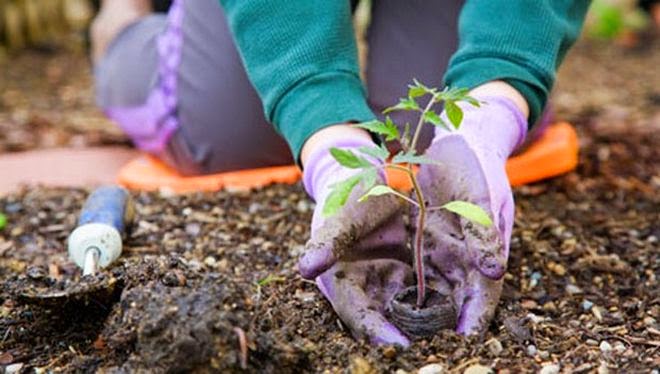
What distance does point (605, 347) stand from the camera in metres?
1.15

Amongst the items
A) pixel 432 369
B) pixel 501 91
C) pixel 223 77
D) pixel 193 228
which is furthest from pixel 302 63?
pixel 223 77

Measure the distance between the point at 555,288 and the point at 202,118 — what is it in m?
0.87

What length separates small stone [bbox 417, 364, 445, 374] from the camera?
1.07 m

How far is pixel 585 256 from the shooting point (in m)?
1.47

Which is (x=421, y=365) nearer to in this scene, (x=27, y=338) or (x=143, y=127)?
(x=27, y=338)

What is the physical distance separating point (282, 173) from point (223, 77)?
23cm

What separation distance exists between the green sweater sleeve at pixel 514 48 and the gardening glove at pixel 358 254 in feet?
0.67

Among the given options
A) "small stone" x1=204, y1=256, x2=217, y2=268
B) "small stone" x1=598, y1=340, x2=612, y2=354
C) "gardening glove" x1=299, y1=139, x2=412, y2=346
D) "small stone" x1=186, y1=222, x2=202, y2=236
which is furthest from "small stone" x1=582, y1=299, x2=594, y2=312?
"small stone" x1=186, y1=222, x2=202, y2=236

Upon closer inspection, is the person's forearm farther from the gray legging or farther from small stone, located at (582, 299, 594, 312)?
the gray legging

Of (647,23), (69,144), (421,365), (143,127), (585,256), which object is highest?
(421,365)

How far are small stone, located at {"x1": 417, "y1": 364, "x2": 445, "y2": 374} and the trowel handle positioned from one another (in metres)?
0.46

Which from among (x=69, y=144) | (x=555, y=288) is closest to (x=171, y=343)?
(x=555, y=288)

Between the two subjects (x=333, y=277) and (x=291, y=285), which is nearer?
(x=333, y=277)

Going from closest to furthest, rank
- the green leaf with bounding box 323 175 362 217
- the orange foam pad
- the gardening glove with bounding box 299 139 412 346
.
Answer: the green leaf with bounding box 323 175 362 217
the gardening glove with bounding box 299 139 412 346
the orange foam pad
